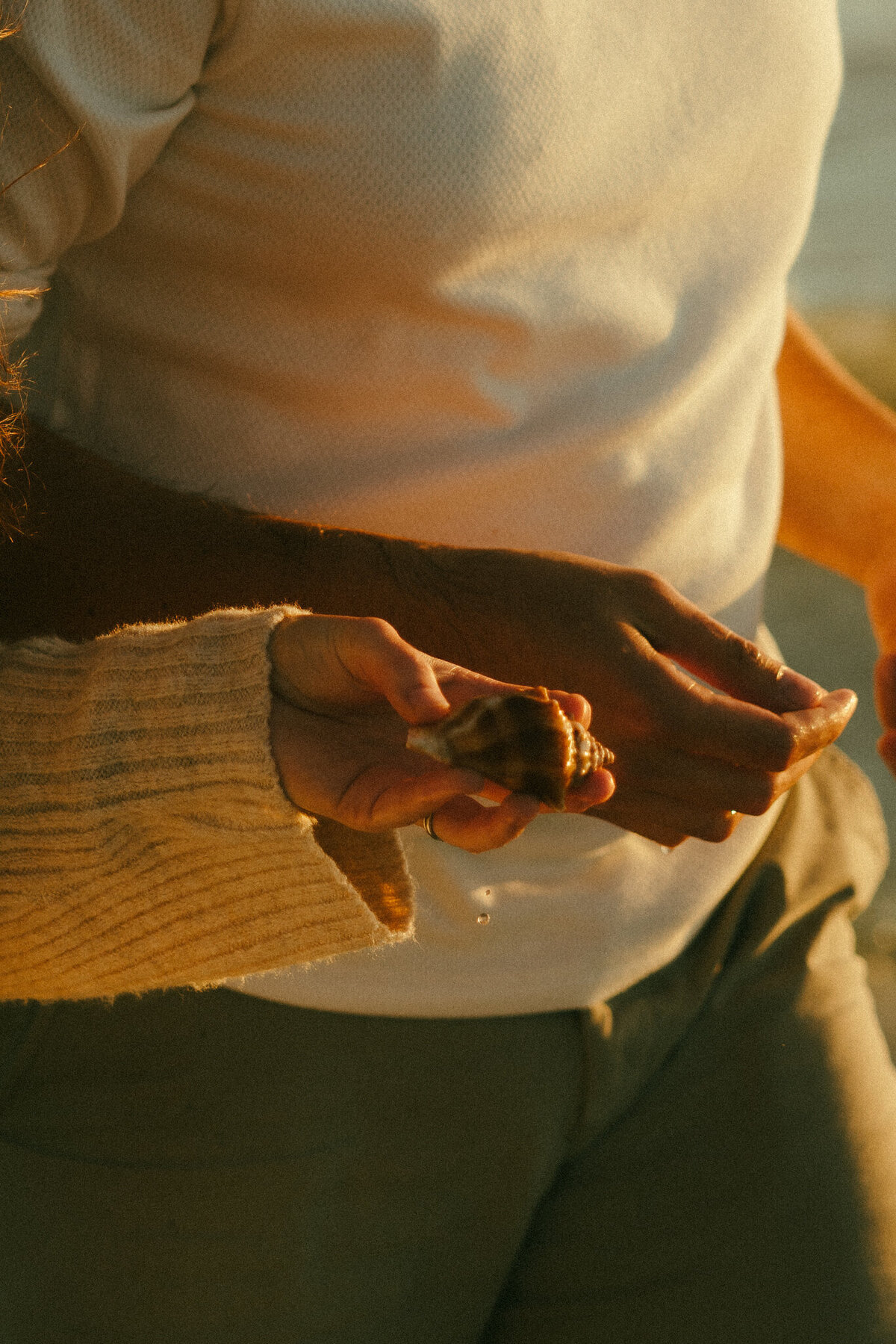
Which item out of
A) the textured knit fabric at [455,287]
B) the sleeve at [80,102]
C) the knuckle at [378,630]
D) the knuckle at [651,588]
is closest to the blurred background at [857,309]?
the textured knit fabric at [455,287]

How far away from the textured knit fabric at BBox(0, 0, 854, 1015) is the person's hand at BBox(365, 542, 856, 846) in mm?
209

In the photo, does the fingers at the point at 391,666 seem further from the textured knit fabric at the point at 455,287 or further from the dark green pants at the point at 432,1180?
the dark green pants at the point at 432,1180

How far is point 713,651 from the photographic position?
0.94 metres

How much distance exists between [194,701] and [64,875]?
0.74 feet

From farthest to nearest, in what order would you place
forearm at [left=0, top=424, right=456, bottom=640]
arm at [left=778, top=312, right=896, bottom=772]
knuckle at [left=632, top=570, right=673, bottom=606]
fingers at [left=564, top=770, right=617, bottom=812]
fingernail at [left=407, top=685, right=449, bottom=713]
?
arm at [left=778, top=312, right=896, bottom=772]
forearm at [left=0, top=424, right=456, bottom=640]
knuckle at [left=632, top=570, right=673, bottom=606]
fingers at [left=564, top=770, right=617, bottom=812]
fingernail at [left=407, top=685, right=449, bottom=713]

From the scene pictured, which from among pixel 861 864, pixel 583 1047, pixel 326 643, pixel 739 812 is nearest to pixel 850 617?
pixel 861 864

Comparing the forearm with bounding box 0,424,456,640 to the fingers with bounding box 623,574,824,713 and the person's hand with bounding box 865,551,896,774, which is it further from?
the person's hand with bounding box 865,551,896,774

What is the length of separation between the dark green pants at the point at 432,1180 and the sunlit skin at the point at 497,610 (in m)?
0.40

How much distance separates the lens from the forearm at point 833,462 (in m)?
1.67

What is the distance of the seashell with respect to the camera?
77cm

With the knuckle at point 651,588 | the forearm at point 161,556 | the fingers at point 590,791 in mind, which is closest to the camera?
the fingers at point 590,791

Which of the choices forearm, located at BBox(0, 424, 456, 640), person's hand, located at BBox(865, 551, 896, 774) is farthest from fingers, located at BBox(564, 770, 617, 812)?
person's hand, located at BBox(865, 551, 896, 774)

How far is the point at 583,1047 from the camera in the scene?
4.19 ft

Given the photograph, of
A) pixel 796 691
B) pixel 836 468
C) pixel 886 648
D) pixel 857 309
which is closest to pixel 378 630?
pixel 796 691
